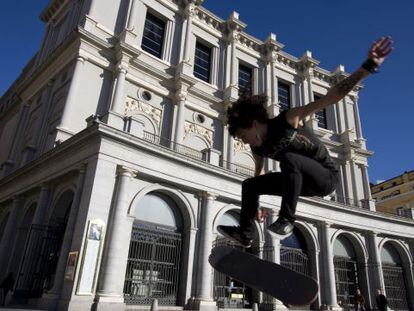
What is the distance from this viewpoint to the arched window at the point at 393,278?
854 inches

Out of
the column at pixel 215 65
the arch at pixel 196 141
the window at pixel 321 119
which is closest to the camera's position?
the arch at pixel 196 141

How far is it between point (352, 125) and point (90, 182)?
24.2 metres

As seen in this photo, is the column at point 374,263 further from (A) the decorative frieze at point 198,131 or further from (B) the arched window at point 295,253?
(A) the decorative frieze at point 198,131

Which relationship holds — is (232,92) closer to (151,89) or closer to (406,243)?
(151,89)

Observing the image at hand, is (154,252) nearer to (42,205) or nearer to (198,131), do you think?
(42,205)

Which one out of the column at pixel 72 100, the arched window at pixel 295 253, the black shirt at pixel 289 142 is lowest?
the black shirt at pixel 289 142

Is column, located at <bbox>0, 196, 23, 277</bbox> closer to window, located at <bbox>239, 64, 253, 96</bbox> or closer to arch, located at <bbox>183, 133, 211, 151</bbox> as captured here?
arch, located at <bbox>183, 133, 211, 151</bbox>

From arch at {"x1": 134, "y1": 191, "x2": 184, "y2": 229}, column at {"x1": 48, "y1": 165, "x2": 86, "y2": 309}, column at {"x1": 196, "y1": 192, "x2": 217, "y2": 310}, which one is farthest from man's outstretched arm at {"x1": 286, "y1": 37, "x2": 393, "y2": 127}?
column at {"x1": 196, "y1": 192, "x2": 217, "y2": 310}

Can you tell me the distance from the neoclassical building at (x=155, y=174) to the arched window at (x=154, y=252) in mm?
48

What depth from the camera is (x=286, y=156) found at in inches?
129

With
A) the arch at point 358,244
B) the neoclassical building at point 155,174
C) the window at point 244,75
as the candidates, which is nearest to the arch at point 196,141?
the neoclassical building at point 155,174

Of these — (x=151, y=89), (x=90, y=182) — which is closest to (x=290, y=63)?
(x=151, y=89)

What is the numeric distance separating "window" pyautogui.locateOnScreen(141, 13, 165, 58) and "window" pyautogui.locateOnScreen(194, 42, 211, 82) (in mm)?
2813

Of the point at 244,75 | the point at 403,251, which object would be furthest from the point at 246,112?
the point at 403,251
